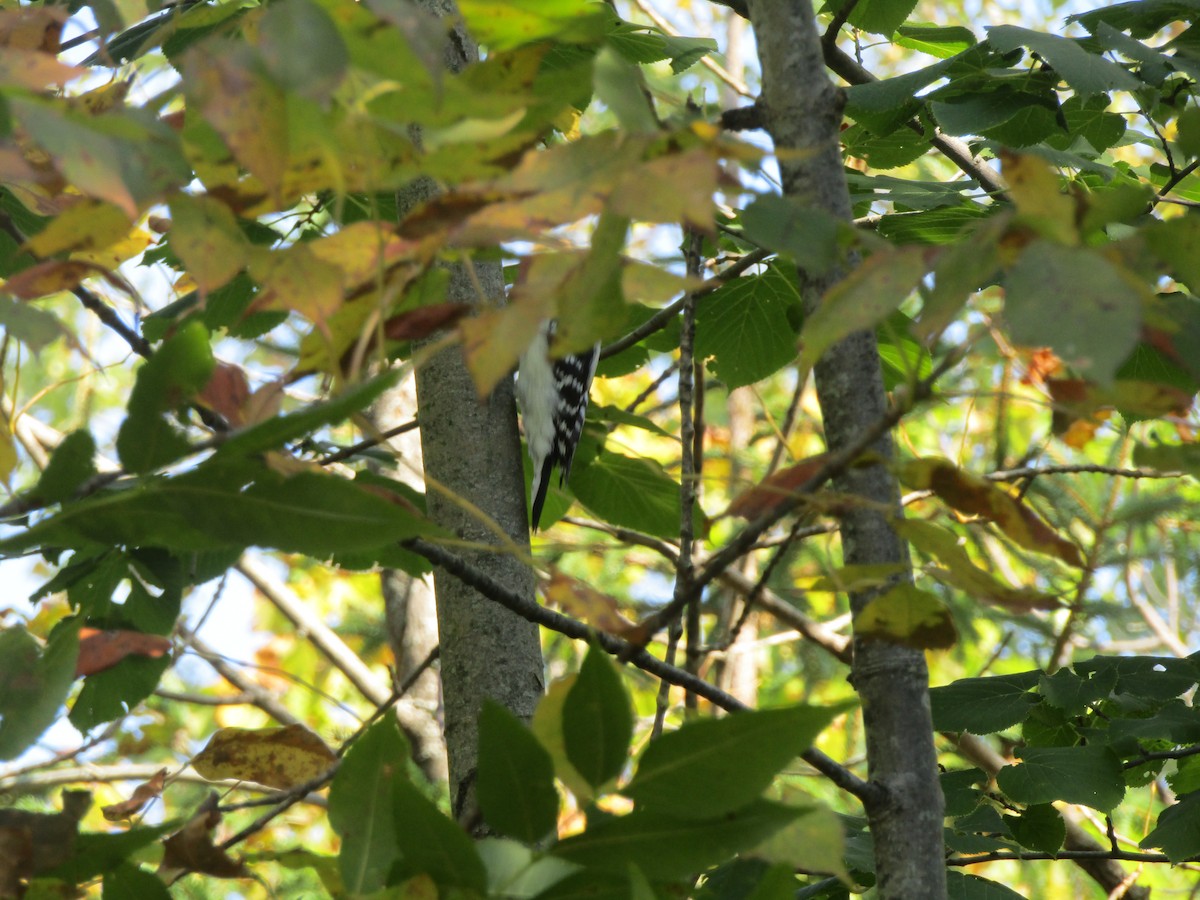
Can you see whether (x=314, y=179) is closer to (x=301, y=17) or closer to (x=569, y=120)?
(x=301, y=17)

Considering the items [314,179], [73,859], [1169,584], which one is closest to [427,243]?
[314,179]

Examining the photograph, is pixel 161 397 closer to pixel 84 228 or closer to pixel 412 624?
pixel 84 228

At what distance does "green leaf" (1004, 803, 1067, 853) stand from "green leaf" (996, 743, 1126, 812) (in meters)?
0.13

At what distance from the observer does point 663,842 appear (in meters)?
0.61

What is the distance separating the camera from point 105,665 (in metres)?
0.72

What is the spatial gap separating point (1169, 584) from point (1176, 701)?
378cm

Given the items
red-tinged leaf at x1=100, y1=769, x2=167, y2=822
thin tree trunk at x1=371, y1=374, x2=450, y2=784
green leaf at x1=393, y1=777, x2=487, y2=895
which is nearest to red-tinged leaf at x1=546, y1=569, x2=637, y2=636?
green leaf at x1=393, y1=777, x2=487, y2=895

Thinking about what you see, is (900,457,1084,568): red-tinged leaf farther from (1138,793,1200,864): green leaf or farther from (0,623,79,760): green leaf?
(1138,793,1200,864): green leaf

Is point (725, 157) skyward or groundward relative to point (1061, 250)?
skyward

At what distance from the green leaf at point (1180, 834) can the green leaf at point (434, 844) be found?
2.54ft

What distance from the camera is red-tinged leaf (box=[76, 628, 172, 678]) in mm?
724

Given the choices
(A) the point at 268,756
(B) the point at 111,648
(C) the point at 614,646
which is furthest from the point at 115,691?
(C) the point at 614,646

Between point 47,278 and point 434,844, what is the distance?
403 mm

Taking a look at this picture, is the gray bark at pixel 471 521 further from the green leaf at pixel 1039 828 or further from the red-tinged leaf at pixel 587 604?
the green leaf at pixel 1039 828
